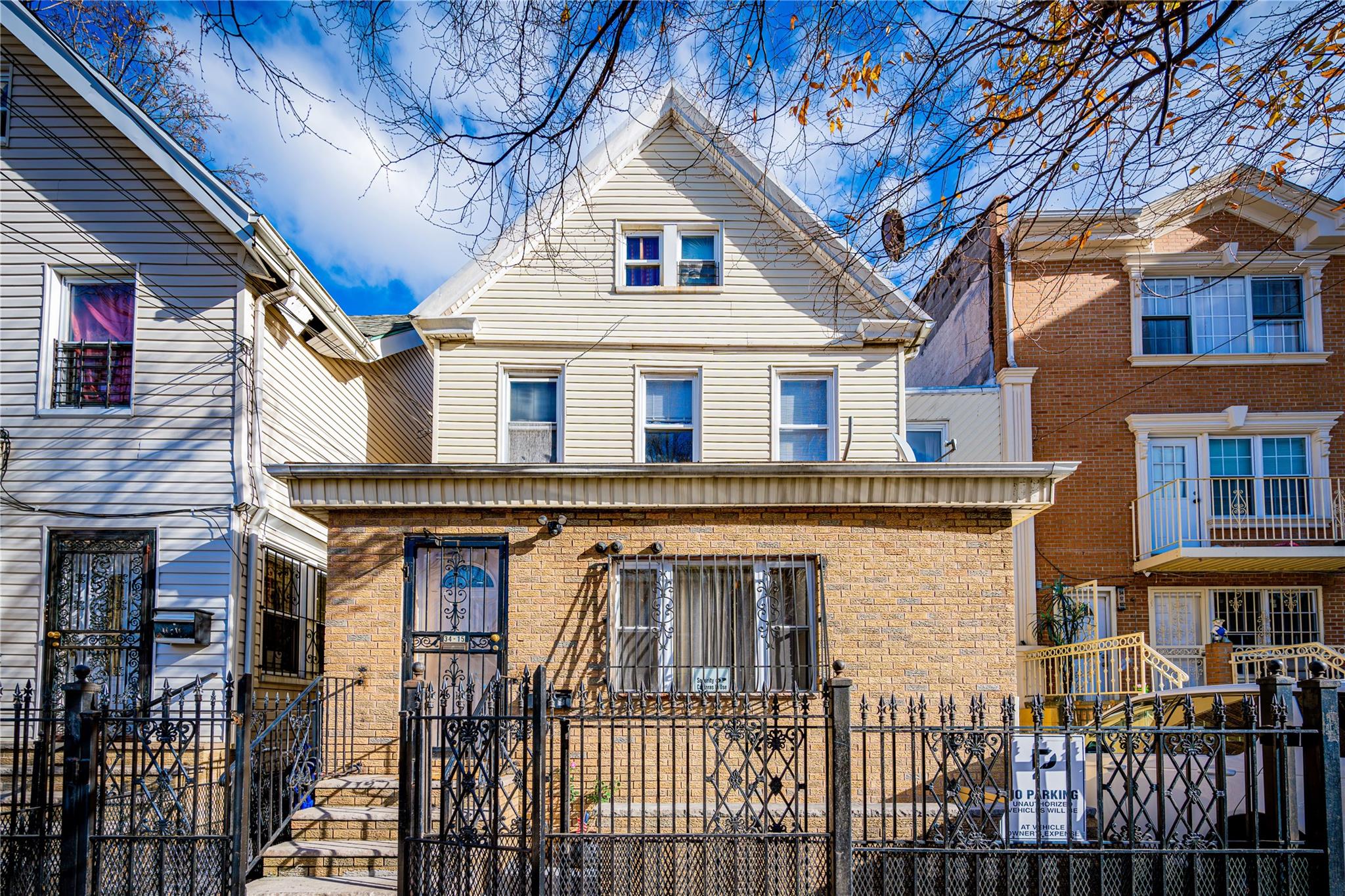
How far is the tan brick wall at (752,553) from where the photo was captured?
1170cm

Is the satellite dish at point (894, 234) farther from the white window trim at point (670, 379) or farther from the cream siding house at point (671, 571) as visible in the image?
the white window trim at point (670, 379)

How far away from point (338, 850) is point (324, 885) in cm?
45

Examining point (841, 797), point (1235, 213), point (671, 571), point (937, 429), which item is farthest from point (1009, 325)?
point (841, 797)

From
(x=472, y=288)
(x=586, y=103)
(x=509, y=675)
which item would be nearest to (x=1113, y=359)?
(x=472, y=288)

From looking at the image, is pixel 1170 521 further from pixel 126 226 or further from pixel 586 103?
pixel 126 226

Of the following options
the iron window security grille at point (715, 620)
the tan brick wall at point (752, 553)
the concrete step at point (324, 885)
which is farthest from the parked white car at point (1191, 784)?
the concrete step at point (324, 885)

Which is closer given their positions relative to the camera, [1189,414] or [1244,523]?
[1244,523]

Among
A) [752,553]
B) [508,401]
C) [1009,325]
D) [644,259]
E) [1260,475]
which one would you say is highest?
[644,259]

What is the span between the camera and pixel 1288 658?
56.5ft

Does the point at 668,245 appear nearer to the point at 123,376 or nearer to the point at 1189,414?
the point at 123,376

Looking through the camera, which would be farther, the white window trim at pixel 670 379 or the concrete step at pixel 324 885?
the white window trim at pixel 670 379

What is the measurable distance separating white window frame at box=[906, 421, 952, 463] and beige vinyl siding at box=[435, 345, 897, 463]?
4.55m

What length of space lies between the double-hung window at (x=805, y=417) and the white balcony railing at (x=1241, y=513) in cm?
648

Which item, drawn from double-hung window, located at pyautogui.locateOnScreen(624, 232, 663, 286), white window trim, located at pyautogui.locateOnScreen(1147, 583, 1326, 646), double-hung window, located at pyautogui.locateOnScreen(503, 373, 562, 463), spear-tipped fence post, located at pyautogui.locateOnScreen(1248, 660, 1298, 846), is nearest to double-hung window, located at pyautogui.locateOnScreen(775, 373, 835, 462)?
double-hung window, located at pyautogui.locateOnScreen(624, 232, 663, 286)
